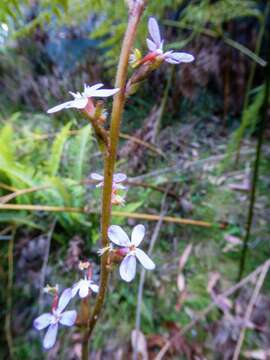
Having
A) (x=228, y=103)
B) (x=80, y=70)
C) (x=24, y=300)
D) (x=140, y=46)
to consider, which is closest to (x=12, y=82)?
(x=80, y=70)

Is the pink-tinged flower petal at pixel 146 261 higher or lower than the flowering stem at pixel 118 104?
lower

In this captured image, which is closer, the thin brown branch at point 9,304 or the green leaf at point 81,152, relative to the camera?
the thin brown branch at point 9,304

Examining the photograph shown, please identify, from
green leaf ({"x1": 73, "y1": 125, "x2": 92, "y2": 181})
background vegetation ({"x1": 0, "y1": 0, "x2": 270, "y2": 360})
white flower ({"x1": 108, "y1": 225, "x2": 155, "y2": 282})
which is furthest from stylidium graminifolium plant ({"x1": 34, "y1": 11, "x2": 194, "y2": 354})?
green leaf ({"x1": 73, "y1": 125, "x2": 92, "y2": 181})

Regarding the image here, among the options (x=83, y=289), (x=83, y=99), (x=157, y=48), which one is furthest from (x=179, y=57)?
(x=83, y=289)

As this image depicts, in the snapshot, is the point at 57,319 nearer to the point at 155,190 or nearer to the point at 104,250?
the point at 104,250

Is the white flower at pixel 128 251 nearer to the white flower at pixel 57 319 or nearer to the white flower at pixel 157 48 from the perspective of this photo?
the white flower at pixel 57 319

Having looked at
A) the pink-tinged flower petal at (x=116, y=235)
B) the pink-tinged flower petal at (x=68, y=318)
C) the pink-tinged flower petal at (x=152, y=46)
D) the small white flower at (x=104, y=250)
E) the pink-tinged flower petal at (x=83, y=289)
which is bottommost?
the pink-tinged flower petal at (x=68, y=318)

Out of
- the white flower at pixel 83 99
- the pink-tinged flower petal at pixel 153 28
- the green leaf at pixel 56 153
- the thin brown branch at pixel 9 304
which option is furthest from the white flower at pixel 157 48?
the green leaf at pixel 56 153

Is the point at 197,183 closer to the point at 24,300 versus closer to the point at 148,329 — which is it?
the point at 148,329
